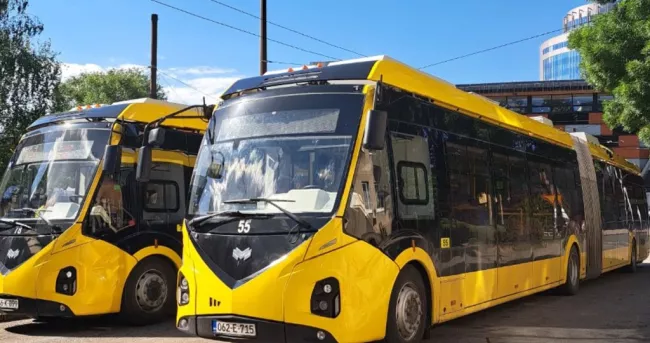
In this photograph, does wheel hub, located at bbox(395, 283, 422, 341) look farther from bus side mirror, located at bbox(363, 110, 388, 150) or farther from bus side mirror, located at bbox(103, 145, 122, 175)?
bus side mirror, located at bbox(103, 145, 122, 175)

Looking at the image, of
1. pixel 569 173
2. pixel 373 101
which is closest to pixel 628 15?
pixel 569 173

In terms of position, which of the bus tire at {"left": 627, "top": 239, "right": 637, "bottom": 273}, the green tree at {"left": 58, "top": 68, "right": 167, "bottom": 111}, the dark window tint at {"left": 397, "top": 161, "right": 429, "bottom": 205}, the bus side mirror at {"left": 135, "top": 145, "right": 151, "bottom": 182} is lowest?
the bus tire at {"left": 627, "top": 239, "right": 637, "bottom": 273}

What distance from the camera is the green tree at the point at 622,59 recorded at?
48.8 ft

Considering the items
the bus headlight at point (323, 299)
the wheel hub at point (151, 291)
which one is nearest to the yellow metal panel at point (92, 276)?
the wheel hub at point (151, 291)

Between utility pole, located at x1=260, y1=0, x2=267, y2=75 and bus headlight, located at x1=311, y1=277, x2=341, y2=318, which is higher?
utility pole, located at x1=260, y1=0, x2=267, y2=75

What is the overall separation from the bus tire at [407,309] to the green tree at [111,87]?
112 ft

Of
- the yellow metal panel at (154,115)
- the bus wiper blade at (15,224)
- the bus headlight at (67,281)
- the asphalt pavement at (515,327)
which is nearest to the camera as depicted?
the asphalt pavement at (515,327)

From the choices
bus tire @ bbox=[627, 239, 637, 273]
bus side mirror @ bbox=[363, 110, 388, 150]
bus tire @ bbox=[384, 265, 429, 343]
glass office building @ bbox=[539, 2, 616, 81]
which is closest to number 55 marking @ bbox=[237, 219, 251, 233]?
bus side mirror @ bbox=[363, 110, 388, 150]

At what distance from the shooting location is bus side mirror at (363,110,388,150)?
623 cm

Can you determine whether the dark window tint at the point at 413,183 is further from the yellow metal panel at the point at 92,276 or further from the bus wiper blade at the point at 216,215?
the yellow metal panel at the point at 92,276

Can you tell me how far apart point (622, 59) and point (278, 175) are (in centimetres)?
1209

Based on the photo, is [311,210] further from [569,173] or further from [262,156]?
[569,173]

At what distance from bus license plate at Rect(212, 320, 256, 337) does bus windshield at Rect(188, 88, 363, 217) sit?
111 cm

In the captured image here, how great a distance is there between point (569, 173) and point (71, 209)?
31.0ft
